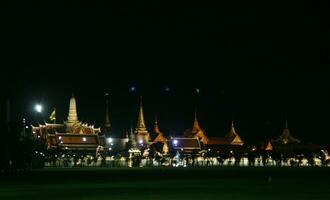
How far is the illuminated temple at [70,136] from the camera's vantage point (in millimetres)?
161125

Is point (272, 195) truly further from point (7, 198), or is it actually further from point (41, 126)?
point (41, 126)

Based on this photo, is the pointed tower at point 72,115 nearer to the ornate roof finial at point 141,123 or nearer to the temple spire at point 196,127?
the ornate roof finial at point 141,123

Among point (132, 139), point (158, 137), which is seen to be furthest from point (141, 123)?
point (132, 139)

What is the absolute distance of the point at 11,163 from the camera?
74.6 m

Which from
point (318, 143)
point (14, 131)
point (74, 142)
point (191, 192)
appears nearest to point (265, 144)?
point (318, 143)

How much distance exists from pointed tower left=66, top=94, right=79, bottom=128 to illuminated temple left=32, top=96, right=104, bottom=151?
6.28 ft

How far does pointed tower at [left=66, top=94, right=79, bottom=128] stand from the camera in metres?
177

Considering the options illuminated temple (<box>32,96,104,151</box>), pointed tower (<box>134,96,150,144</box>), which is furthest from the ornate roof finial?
illuminated temple (<box>32,96,104,151</box>)

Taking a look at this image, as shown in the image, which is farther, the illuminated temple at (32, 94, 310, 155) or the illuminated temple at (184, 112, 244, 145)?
the illuminated temple at (184, 112, 244, 145)

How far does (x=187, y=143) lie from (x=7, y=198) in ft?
458

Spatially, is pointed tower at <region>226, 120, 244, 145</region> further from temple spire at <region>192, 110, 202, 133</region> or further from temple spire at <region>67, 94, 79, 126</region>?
temple spire at <region>67, 94, 79, 126</region>

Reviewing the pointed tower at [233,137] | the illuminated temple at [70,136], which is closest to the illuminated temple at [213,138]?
the pointed tower at [233,137]

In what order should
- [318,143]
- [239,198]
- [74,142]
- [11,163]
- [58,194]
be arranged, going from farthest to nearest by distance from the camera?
1. [318,143]
2. [74,142]
3. [11,163]
4. [58,194]
5. [239,198]

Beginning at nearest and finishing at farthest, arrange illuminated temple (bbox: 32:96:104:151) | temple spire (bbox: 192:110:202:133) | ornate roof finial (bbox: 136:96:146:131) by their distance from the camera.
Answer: illuminated temple (bbox: 32:96:104:151), ornate roof finial (bbox: 136:96:146:131), temple spire (bbox: 192:110:202:133)
